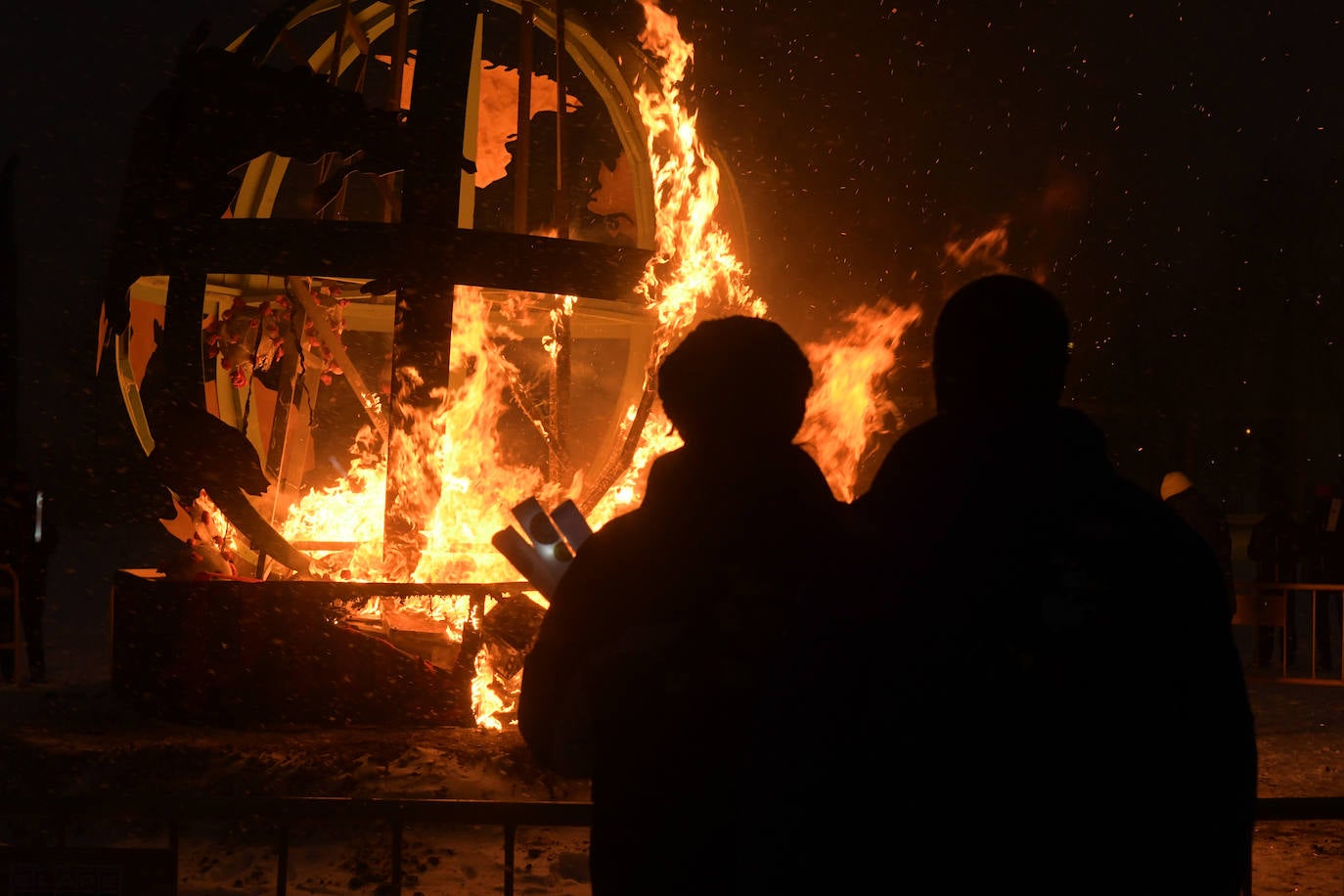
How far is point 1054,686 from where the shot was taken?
132 centimetres

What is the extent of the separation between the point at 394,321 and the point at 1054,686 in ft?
21.0

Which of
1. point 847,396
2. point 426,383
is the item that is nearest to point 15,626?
point 426,383

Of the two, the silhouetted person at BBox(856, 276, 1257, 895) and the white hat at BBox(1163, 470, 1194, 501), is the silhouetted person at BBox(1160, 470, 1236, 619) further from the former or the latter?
the silhouetted person at BBox(856, 276, 1257, 895)

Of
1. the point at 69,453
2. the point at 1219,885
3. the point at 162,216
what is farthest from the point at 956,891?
the point at 69,453

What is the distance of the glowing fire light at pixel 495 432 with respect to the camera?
22.6 ft

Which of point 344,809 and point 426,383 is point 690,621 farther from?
point 426,383

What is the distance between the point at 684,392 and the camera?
1696 mm

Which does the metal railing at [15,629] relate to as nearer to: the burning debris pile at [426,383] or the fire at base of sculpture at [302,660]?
the burning debris pile at [426,383]

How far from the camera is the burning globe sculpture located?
657 centimetres

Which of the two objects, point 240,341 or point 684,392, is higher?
point 240,341

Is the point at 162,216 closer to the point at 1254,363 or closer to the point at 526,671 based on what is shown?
the point at 526,671

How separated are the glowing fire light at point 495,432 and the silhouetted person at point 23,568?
2220 millimetres

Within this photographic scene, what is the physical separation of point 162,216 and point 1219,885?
6.34 m

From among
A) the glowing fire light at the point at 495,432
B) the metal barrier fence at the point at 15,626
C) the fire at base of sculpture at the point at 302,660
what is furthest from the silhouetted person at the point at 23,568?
the fire at base of sculpture at the point at 302,660
